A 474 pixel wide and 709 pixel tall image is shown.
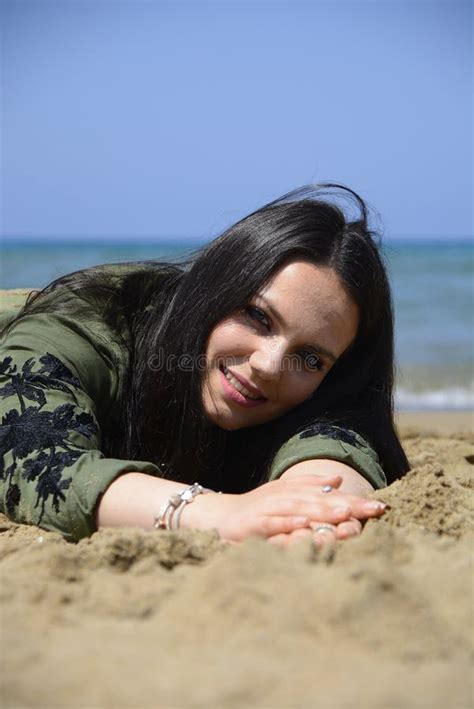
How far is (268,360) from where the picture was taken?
8.45 feet

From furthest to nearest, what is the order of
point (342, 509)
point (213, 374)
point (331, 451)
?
1. point (213, 374)
2. point (331, 451)
3. point (342, 509)

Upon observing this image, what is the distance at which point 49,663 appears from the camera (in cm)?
133

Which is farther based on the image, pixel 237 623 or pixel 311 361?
pixel 311 361

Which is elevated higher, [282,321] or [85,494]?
[282,321]

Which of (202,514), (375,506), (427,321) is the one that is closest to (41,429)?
(202,514)

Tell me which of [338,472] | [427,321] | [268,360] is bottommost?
[427,321]

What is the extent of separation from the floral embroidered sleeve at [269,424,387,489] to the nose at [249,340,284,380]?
20 cm

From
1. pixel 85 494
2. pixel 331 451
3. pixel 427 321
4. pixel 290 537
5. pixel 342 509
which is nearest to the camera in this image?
pixel 290 537

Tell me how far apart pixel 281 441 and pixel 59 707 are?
1.59 meters

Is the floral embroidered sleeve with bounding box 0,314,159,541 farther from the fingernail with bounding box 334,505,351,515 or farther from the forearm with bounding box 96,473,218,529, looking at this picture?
the fingernail with bounding box 334,505,351,515

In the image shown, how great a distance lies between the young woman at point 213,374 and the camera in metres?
A: 2.30

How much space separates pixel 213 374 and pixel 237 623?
131 centimetres

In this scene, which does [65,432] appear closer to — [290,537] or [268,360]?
[268,360]

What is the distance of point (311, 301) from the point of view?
8.63ft
